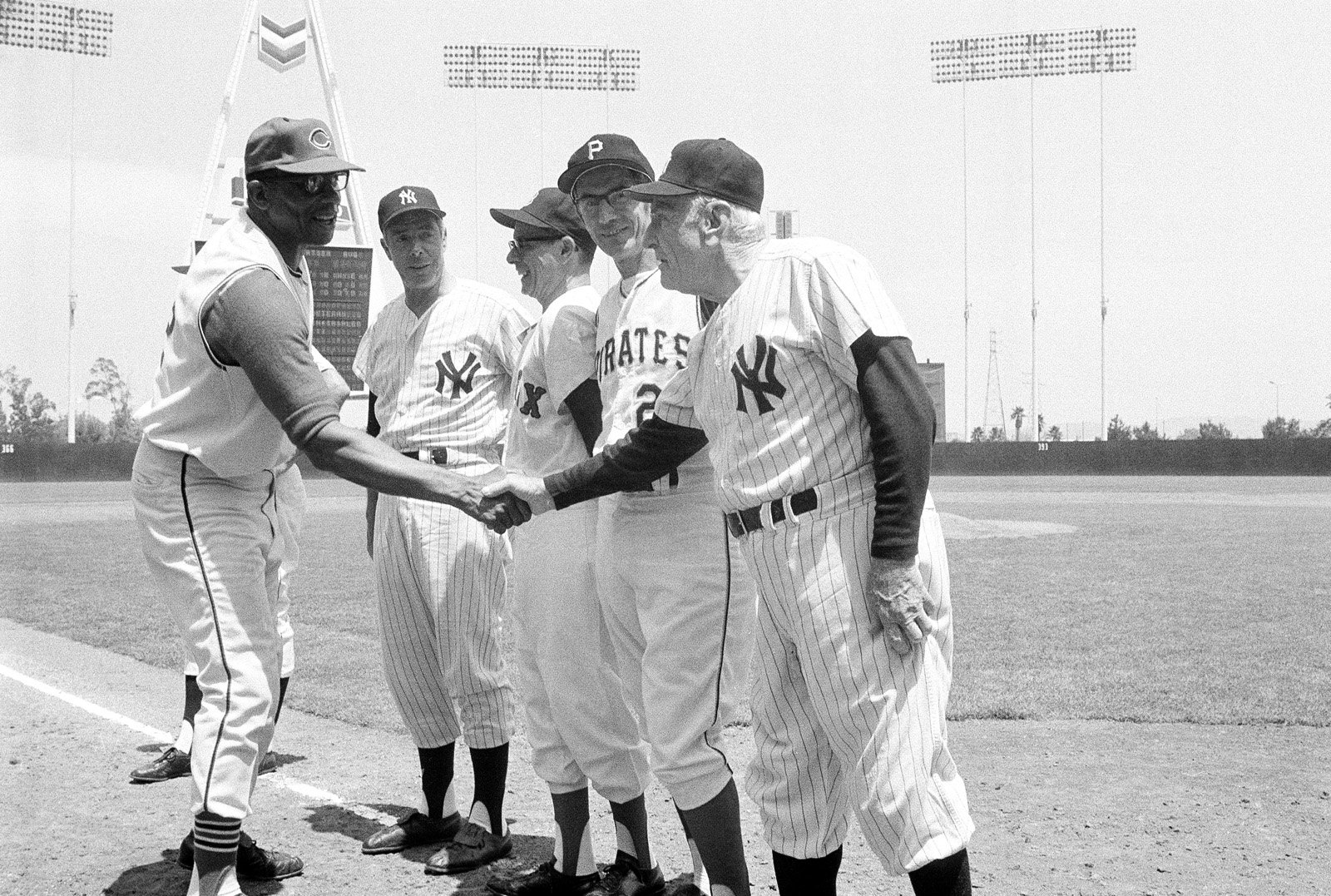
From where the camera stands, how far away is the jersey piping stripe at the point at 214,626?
8.80 feet

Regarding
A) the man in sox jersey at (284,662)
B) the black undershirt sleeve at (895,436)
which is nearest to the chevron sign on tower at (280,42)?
the man in sox jersey at (284,662)

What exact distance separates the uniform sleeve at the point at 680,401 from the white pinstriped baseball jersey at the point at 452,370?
2.93 feet

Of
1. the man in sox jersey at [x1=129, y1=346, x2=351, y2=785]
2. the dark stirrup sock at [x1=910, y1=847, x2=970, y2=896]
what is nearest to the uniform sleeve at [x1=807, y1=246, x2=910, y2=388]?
the dark stirrup sock at [x1=910, y1=847, x2=970, y2=896]

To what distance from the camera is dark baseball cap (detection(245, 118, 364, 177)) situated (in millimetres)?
2781

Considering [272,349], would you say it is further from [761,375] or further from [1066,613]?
[1066,613]

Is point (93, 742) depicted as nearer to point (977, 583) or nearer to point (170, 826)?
point (170, 826)

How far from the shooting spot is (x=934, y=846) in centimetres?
214

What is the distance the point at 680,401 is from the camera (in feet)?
8.91

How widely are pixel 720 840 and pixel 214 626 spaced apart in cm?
126

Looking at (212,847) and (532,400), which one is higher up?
(532,400)

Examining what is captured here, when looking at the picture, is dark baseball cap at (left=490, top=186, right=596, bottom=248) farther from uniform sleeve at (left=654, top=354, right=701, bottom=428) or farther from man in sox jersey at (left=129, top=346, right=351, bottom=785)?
man in sox jersey at (left=129, top=346, right=351, bottom=785)

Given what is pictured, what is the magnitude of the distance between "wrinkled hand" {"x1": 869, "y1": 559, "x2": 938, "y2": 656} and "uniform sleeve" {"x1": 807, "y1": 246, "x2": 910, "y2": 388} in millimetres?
361

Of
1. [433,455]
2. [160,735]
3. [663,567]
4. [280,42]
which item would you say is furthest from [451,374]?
[280,42]

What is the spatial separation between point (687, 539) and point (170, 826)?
Result: 2.06 m
